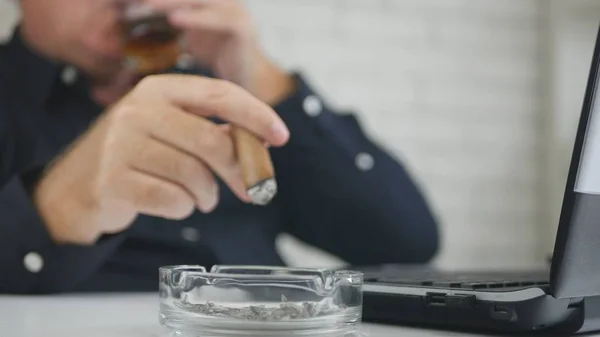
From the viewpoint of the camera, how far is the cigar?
21.0 inches

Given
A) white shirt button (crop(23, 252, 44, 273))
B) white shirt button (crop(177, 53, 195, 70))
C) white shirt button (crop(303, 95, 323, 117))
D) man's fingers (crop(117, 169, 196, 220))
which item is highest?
white shirt button (crop(177, 53, 195, 70))

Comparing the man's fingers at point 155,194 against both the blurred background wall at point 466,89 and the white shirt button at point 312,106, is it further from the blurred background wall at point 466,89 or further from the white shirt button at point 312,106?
the blurred background wall at point 466,89

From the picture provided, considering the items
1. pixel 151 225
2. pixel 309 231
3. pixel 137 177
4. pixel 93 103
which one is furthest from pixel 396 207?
pixel 137 177

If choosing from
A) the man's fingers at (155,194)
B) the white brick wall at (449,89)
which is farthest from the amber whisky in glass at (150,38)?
the white brick wall at (449,89)

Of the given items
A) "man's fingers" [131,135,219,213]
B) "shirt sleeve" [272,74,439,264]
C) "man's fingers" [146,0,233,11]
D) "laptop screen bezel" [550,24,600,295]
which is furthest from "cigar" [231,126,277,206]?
"shirt sleeve" [272,74,439,264]

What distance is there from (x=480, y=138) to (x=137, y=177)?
3.61ft

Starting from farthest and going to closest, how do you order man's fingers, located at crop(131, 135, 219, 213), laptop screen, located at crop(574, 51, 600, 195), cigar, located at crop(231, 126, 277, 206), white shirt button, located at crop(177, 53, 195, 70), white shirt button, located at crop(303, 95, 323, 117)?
white shirt button, located at crop(303, 95, 323, 117) → white shirt button, located at crop(177, 53, 195, 70) → man's fingers, located at crop(131, 135, 219, 213) → cigar, located at crop(231, 126, 277, 206) → laptop screen, located at crop(574, 51, 600, 195)

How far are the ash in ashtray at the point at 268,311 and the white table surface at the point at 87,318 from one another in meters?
0.05

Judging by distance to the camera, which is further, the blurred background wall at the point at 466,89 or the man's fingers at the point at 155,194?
the blurred background wall at the point at 466,89

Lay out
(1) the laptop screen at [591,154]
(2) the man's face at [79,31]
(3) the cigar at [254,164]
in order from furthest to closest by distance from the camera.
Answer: (2) the man's face at [79,31]
(3) the cigar at [254,164]
(1) the laptop screen at [591,154]

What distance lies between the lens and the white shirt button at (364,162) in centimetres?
123

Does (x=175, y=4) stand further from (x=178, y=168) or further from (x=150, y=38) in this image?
(x=178, y=168)

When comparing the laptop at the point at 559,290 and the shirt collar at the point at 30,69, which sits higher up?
the shirt collar at the point at 30,69

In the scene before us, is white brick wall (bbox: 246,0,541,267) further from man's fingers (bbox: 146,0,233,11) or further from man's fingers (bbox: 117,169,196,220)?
man's fingers (bbox: 117,169,196,220)
